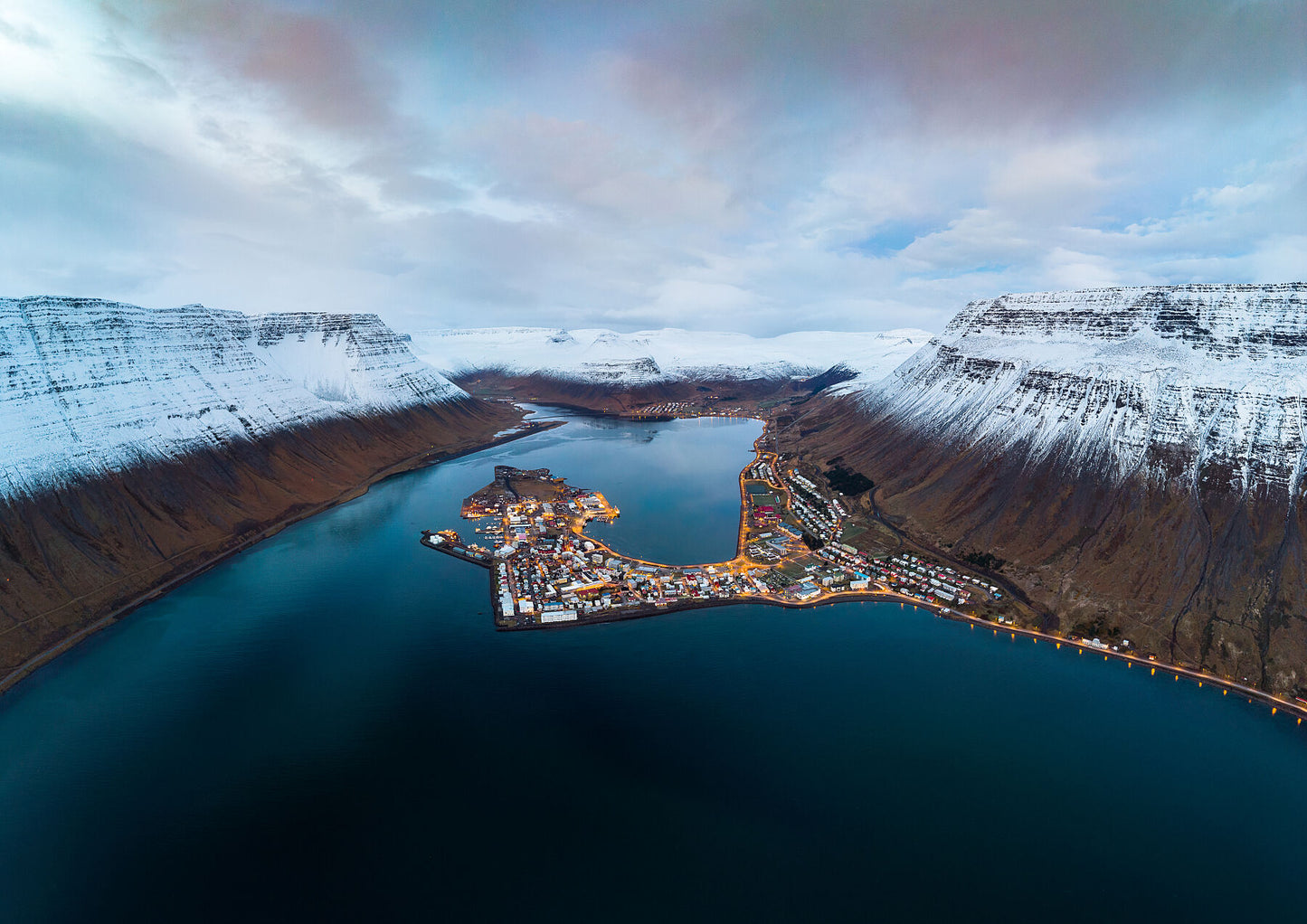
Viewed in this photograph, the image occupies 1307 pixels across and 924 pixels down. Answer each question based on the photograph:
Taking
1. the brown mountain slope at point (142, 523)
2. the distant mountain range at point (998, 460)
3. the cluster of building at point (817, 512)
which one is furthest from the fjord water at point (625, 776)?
the cluster of building at point (817, 512)

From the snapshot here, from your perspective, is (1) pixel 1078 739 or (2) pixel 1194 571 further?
(2) pixel 1194 571

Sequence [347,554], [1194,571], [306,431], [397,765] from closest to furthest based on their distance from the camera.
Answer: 1. [397,765]
2. [1194,571]
3. [347,554]
4. [306,431]

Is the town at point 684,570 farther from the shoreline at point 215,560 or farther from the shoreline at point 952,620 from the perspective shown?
the shoreline at point 215,560

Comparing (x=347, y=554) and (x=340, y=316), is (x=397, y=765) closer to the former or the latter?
(x=347, y=554)

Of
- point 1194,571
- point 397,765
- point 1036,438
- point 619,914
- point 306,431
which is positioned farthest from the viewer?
point 306,431

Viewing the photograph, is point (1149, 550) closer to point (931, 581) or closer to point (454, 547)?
point (931, 581)

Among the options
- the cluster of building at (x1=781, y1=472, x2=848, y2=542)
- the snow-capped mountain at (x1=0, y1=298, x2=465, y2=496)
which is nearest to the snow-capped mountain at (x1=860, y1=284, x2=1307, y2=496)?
the cluster of building at (x1=781, y1=472, x2=848, y2=542)

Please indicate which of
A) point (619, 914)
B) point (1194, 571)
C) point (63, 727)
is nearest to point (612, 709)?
point (619, 914)
